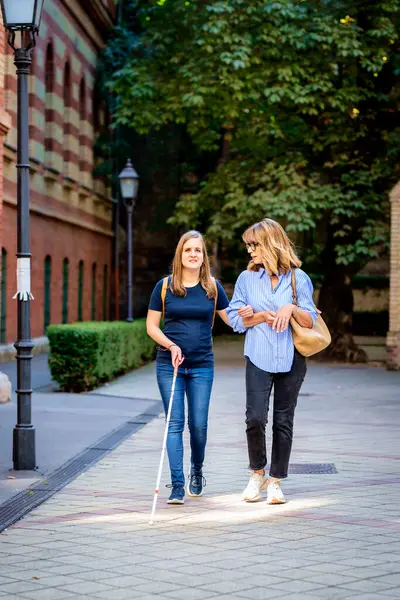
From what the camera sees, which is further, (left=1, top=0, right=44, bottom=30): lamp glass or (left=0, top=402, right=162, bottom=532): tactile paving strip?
(left=1, top=0, right=44, bottom=30): lamp glass

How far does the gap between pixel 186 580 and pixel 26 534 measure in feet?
5.26

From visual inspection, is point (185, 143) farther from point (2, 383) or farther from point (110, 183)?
point (2, 383)

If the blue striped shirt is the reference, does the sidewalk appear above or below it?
below

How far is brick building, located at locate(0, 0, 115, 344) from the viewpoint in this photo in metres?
25.2

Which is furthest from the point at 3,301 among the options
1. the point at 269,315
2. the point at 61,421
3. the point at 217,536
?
the point at 217,536

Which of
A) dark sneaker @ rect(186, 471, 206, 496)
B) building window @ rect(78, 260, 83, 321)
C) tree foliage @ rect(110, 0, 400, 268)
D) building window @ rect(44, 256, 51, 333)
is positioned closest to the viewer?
dark sneaker @ rect(186, 471, 206, 496)

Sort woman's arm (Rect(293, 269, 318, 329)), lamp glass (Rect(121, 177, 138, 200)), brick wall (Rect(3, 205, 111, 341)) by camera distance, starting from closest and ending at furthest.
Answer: woman's arm (Rect(293, 269, 318, 329)), brick wall (Rect(3, 205, 111, 341)), lamp glass (Rect(121, 177, 138, 200))

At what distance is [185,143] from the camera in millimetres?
37844

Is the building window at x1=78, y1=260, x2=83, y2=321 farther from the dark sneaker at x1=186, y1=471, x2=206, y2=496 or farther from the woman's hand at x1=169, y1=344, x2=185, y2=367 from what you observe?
the woman's hand at x1=169, y1=344, x2=185, y2=367

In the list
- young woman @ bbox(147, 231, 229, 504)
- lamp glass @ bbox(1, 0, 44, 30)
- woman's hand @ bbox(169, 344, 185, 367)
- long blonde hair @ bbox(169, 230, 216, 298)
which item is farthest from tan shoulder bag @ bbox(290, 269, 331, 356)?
lamp glass @ bbox(1, 0, 44, 30)

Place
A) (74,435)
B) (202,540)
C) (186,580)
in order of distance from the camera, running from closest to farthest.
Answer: (186,580) → (202,540) → (74,435)

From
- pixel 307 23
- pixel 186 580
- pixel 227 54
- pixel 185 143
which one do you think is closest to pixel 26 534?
pixel 186 580

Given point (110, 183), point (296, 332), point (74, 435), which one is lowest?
point (74, 435)

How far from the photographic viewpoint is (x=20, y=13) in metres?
9.77
